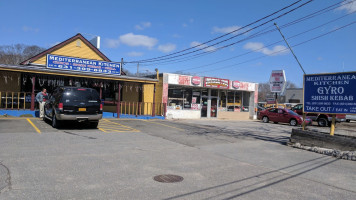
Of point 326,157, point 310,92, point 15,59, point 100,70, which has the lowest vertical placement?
point 326,157

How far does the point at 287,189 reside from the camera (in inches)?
203

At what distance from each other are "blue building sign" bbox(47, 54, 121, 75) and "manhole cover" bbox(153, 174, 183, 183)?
47.6ft

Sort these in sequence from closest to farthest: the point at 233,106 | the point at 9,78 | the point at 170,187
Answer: the point at 170,187
the point at 9,78
the point at 233,106

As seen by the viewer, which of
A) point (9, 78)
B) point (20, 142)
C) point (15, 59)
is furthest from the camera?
point (15, 59)

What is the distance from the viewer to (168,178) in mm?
5535

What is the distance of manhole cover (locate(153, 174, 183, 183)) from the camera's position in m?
5.36

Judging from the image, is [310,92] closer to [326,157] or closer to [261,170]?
[326,157]

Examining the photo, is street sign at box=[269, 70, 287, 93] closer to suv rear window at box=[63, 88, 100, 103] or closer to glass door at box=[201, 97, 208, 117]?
glass door at box=[201, 97, 208, 117]

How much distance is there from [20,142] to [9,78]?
39.3 ft

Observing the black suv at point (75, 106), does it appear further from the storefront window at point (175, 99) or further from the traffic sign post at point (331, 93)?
the storefront window at point (175, 99)

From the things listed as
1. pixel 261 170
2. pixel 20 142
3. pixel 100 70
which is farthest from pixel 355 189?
pixel 100 70

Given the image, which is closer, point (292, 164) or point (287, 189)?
point (287, 189)

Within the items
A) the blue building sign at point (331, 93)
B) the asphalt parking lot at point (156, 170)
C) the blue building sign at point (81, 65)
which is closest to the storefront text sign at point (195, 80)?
the blue building sign at point (81, 65)

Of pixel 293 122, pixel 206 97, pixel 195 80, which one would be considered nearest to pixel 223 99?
pixel 206 97
